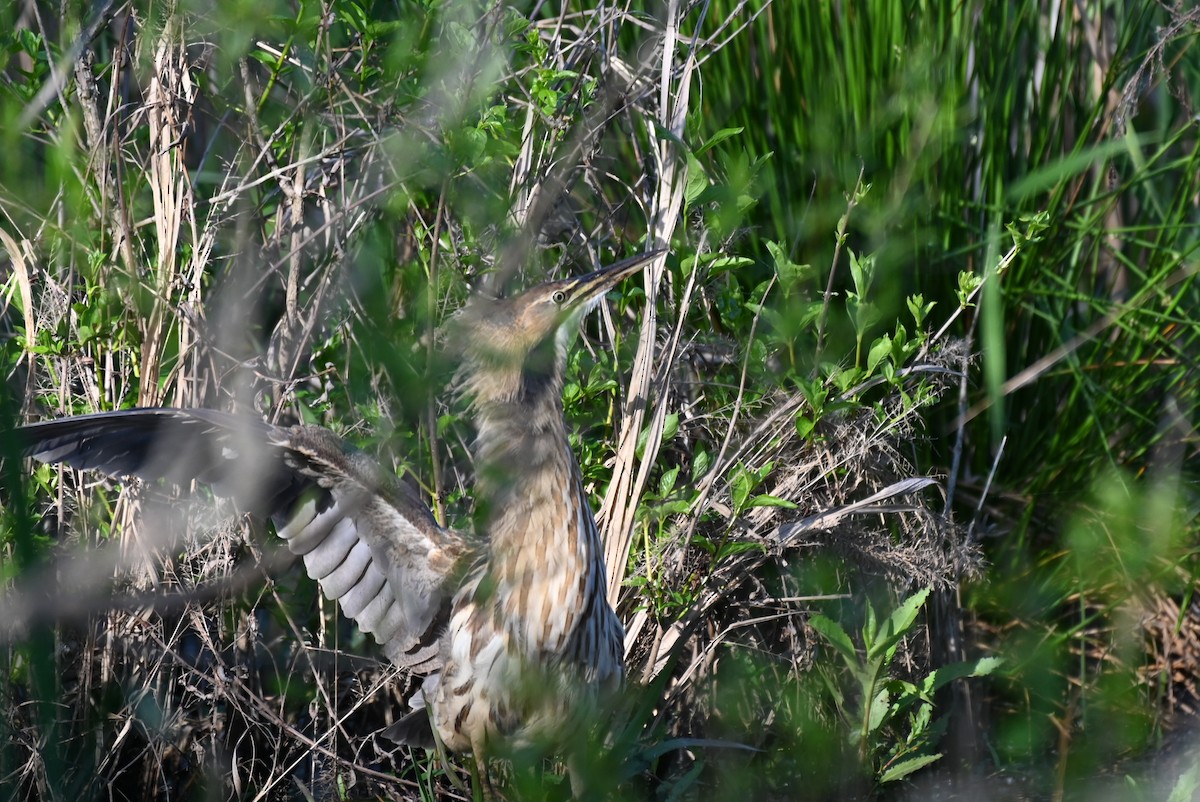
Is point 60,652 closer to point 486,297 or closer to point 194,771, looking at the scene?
point 194,771

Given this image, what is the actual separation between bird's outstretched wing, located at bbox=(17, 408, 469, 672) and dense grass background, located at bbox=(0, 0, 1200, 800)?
0.59ft

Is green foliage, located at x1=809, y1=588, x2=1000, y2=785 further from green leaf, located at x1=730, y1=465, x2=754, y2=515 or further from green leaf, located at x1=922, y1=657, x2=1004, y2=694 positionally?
green leaf, located at x1=730, y1=465, x2=754, y2=515

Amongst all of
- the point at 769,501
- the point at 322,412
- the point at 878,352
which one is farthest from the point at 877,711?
the point at 322,412

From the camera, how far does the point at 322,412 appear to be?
145 inches

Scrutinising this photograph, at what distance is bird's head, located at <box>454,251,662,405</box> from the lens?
3262 mm

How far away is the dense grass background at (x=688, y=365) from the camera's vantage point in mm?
3217

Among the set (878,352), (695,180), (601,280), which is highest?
(695,180)

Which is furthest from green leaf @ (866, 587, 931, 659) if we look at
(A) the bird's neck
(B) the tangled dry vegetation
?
(A) the bird's neck

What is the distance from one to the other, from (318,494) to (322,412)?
0.53m

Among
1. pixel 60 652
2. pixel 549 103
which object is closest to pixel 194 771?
pixel 60 652

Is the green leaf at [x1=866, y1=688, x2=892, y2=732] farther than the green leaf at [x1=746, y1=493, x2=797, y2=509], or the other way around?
the green leaf at [x1=866, y1=688, x2=892, y2=732]

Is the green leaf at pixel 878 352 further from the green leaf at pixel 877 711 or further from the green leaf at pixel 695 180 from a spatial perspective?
the green leaf at pixel 877 711

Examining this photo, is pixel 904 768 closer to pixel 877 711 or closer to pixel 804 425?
pixel 877 711

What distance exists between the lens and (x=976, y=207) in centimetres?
392
